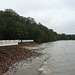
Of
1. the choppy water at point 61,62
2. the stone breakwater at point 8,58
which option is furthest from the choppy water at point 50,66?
the stone breakwater at point 8,58

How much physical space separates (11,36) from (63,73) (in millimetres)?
27820

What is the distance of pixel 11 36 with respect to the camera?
33.9m

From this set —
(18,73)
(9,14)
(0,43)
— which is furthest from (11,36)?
(18,73)

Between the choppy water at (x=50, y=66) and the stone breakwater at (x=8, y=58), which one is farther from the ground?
the stone breakwater at (x=8, y=58)

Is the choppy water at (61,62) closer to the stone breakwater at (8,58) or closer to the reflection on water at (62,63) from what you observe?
the reflection on water at (62,63)

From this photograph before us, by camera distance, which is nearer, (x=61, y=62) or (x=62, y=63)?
(x=62, y=63)

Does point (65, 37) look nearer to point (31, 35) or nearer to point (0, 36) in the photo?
point (31, 35)

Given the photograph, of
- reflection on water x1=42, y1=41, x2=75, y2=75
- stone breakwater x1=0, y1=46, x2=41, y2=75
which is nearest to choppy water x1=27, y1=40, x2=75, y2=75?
reflection on water x1=42, y1=41, x2=75, y2=75

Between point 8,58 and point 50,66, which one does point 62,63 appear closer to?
point 50,66

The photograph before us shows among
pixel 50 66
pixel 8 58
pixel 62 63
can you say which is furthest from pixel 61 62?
pixel 8 58

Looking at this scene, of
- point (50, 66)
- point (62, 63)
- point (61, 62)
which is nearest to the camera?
point (50, 66)

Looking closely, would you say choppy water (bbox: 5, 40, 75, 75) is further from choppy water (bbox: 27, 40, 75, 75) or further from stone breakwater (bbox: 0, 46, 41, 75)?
stone breakwater (bbox: 0, 46, 41, 75)

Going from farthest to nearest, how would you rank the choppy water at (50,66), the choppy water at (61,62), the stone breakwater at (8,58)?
the stone breakwater at (8,58) → the choppy water at (61,62) → the choppy water at (50,66)

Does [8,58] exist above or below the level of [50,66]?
above
